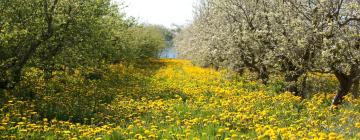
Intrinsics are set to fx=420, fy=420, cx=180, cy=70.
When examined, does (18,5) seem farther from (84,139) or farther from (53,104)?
(84,139)

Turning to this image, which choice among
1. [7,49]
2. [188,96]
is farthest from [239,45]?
[7,49]

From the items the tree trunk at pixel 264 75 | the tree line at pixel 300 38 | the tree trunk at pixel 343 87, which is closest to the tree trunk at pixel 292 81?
the tree line at pixel 300 38

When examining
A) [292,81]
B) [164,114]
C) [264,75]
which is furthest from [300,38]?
[264,75]

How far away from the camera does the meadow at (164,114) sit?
10.0m

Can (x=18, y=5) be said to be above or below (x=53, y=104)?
above

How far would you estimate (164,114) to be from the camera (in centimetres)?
1332

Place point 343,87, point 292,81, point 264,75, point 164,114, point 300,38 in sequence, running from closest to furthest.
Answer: point 164,114 < point 343,87 < point 300,38 < point 292,81 < point 264,75

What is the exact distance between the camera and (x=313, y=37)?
14508mm

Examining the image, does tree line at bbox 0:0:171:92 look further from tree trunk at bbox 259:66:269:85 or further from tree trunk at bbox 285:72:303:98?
tree trunk at bbox 285:72:303:98

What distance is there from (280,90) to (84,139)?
11.8 m

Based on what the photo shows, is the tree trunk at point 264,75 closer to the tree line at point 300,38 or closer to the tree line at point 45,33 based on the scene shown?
the tree line at point 300,38

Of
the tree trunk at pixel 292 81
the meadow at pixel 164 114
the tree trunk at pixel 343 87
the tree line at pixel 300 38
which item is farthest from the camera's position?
the tree trunk at pixel 292 81

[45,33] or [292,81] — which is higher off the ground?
[45,33]

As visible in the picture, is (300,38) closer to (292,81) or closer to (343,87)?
(343,87)
